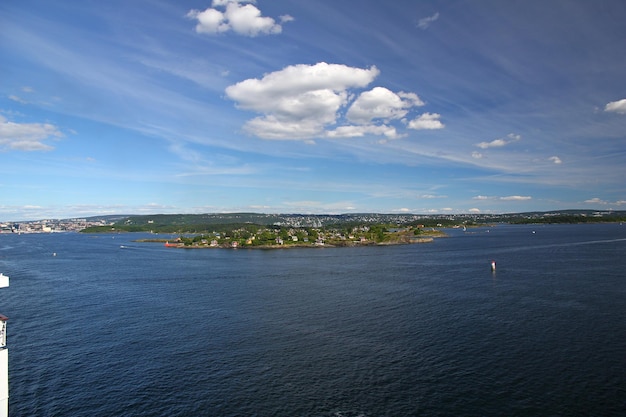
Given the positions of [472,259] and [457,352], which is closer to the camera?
[457,352]

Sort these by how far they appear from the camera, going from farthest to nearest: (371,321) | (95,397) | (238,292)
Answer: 1. (238,292)
2. (371,321)
3. (95,397)

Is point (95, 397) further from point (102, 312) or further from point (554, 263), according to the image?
point (554, 263)

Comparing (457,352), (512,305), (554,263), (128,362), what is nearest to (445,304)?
(512,305)

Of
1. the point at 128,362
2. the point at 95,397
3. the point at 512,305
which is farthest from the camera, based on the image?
the point at 512,305

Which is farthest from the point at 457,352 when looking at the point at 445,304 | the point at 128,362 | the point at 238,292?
the point at 238,292

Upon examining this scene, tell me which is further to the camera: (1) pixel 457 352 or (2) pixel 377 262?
(2) pixel 377 262

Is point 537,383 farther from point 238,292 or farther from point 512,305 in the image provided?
point 238,292
